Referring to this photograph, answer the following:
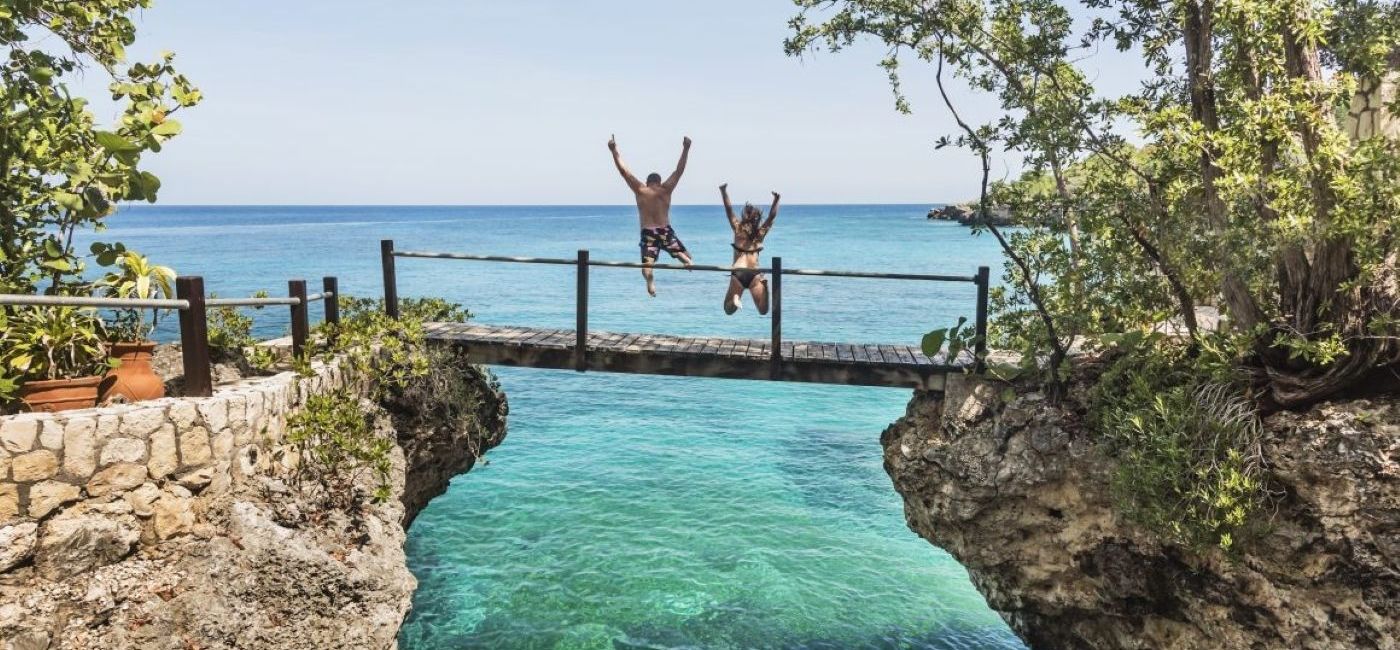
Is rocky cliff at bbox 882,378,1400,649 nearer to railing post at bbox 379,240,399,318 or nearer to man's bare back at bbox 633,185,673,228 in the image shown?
man's bare back at bbox 633,185,673,228

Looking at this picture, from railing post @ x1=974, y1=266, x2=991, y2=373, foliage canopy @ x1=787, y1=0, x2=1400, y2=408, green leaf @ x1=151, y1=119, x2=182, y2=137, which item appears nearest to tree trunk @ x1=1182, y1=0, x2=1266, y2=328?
foliage canopy @ x1=787, y1=0, x2=1400, y2=408

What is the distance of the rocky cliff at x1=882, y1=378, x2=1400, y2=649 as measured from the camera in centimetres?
531

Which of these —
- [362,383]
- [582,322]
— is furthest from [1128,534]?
[362,383]

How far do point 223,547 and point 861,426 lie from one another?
45.7 ft

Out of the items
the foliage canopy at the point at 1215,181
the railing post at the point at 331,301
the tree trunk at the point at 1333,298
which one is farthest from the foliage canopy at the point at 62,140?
the tree trunk at the point at 1333,298

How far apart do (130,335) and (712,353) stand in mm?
4942

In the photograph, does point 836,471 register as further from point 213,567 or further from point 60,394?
point 60,394

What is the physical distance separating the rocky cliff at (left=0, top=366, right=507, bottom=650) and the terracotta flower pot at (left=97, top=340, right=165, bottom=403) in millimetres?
582

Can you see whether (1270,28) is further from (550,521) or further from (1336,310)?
(550,521)

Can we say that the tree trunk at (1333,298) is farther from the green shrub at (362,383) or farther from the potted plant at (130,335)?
the potted plant at (130,335)

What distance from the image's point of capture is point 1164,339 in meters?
6.45

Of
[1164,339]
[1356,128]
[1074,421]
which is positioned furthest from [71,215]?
[1356,128]

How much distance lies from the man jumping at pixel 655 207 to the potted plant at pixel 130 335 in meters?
5.25

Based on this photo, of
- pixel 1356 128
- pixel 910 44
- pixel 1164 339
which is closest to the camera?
pixel 1356 128
